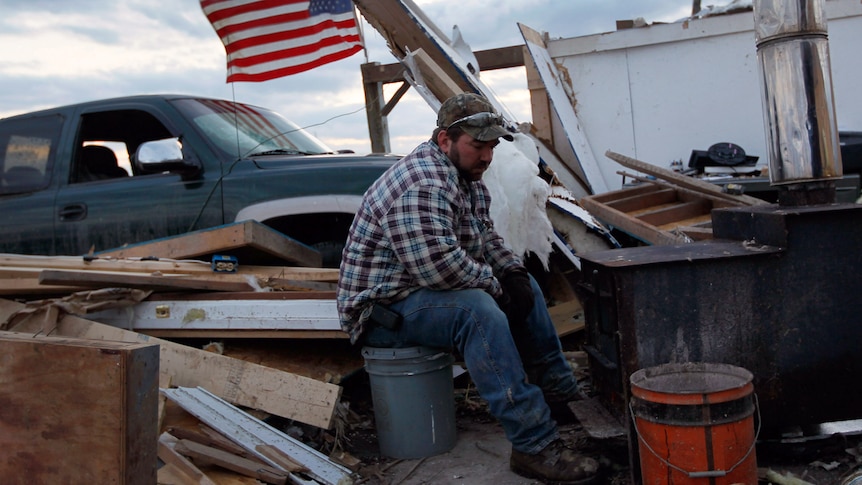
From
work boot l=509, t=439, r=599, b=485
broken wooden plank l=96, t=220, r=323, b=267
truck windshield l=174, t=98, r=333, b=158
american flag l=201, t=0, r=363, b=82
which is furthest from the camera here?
american flag l=201, t=0, r=363, b=82

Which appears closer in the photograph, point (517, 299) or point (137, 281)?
point (517, 299)

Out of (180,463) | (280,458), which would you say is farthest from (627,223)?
(180,463)

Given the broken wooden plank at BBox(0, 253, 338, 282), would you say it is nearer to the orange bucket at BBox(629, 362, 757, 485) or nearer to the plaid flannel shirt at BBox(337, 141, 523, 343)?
the plaid flannel shirt at BBox(337, 141, 523, 343)

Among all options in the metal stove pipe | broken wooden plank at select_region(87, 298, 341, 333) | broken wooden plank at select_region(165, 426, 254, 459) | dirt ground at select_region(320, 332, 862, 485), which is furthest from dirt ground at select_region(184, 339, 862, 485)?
the metal stove pipe

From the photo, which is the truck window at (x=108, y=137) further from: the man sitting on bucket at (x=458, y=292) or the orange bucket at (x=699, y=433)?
the orange bucket at (x=699, y=433)

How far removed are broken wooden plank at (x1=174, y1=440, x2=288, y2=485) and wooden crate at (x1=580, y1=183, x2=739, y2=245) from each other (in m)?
3.32

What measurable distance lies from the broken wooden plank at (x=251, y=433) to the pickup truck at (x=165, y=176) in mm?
1541

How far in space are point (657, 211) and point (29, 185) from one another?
15.8 ft

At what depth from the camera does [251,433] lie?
3.84 m

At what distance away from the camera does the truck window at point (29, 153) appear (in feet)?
19.3

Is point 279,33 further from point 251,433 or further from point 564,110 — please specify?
point 251,433

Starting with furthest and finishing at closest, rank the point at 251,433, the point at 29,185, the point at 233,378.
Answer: the point at 29,185
the point at 233,378
the point at 251,433

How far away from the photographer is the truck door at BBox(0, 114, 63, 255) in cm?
578

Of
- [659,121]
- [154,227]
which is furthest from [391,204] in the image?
[659,121]
